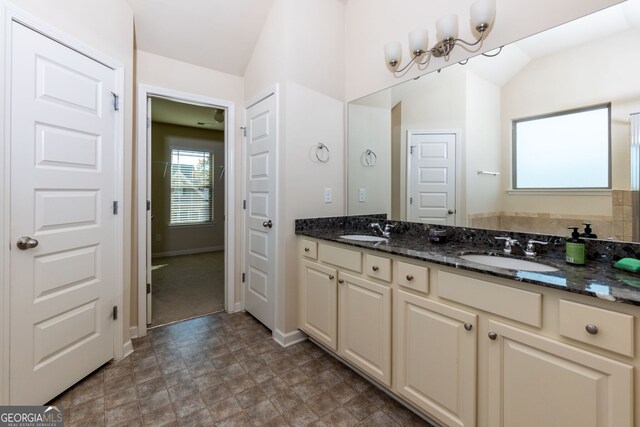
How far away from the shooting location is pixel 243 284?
2939mm

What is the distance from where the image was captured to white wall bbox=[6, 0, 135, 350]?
1.60 meters

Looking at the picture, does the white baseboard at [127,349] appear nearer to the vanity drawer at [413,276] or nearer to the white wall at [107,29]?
the white wall at [107,29]

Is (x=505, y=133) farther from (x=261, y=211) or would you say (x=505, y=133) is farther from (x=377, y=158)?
(x=261, y=211)

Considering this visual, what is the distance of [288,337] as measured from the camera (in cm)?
230

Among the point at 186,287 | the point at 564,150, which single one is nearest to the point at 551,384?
the point at 564,150

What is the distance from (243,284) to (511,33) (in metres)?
2.82

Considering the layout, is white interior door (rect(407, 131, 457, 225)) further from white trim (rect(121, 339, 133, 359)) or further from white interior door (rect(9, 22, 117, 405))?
white trim (rect(121, 339, 133, 359))

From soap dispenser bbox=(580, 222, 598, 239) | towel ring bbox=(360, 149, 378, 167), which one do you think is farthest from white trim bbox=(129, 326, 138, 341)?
soap dispenser bbox=(580, 222, 598, 239)

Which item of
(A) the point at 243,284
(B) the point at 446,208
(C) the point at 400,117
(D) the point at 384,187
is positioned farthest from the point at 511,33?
(A) the point at 243,284

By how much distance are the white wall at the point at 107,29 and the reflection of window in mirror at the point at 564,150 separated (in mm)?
2510

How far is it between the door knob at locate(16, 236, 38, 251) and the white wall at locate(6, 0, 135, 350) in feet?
1.82

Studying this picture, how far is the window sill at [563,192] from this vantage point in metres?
1.36

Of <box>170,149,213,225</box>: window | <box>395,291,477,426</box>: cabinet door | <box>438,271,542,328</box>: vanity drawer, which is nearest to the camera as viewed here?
<box>438,271,542,328</box>: vanity drawer

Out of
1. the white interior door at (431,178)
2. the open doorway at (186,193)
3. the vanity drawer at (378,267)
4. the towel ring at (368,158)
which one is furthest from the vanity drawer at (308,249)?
the open doorway at (186,193)
